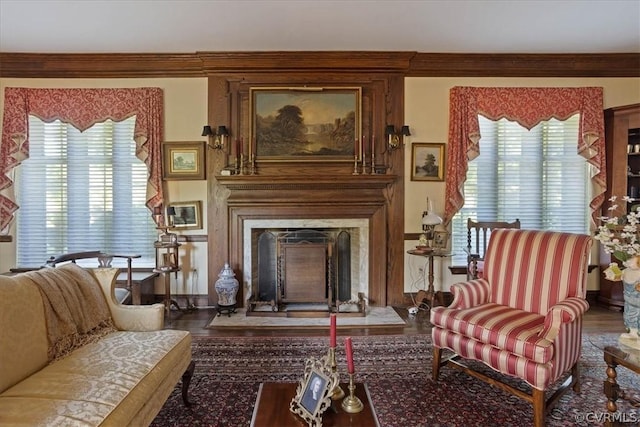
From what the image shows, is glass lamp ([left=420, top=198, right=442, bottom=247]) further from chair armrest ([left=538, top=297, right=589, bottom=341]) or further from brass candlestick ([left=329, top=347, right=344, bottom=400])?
brass candlestick ([left=329, top=347, right=344, bottom=400])

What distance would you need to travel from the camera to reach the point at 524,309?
8.66 ft

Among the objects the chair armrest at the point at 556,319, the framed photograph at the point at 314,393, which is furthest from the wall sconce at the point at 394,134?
the framed photograph at the point at 314,393

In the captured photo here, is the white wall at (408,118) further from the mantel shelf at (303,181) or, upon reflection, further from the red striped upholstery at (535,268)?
the red striped upholstery at (535,268)

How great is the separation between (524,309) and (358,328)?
158 centimetres

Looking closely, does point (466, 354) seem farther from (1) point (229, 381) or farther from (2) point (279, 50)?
(2) point (279, 50)

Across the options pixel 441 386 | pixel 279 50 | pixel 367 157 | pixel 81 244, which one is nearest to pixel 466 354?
pixel 441 386

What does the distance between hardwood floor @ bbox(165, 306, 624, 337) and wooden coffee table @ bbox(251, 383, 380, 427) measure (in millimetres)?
1781

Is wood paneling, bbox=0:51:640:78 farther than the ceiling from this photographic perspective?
Yes

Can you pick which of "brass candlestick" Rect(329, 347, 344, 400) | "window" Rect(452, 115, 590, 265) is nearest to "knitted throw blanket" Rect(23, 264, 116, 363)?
"brass candlestick" Rect(329, 347, 344, 400)

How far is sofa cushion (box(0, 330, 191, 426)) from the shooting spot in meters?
1.41

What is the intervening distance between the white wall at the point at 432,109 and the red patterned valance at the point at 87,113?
3.02 m

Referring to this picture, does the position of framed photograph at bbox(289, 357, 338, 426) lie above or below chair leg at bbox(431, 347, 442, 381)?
above

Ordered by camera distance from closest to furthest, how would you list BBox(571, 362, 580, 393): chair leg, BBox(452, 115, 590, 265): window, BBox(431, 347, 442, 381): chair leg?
BBox(571, 362, 580, 393): chair leg, BBox(431, 347, 442, 381): chair leg, BBox(452, 115, 590, 265): window

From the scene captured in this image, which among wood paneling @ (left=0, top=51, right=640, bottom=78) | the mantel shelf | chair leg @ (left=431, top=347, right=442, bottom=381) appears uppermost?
wood paneling @ (left=0, top=51, right=640, bottom=78)
